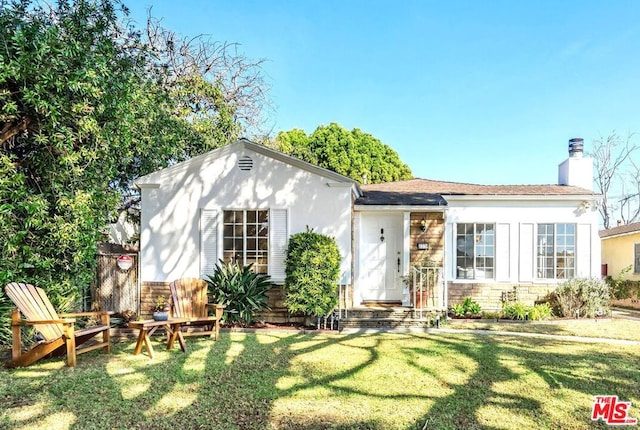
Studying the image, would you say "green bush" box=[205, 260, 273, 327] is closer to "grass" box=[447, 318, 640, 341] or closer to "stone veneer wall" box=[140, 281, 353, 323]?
"stone veneer wall" box=[140, 281, 353, 323]

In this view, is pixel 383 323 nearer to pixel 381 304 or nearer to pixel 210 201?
pixel 381 304

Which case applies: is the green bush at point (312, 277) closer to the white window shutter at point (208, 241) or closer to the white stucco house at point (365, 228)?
the white stucco house at point (365, 228)

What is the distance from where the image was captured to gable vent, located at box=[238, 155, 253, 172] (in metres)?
10.0

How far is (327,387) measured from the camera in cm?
518

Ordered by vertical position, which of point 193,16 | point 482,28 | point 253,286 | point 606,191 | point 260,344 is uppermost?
point 193,16

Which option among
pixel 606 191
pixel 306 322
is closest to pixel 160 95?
pixel 306 322

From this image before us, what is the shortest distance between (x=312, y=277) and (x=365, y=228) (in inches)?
101

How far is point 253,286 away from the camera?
30.6 ft

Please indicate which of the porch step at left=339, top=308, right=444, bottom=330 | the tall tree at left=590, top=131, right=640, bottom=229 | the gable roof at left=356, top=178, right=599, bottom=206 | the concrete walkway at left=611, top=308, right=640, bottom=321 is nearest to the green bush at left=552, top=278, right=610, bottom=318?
the concrete walkway at left=611, top=308, right=640, bottom=321

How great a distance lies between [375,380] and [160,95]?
10.9 metres

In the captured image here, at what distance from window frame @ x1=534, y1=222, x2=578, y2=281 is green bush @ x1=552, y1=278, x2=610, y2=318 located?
74cm

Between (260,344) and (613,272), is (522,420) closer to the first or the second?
(260,344)

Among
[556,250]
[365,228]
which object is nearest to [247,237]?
[365,228]

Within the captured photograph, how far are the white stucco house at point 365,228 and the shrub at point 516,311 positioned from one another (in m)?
0.96
